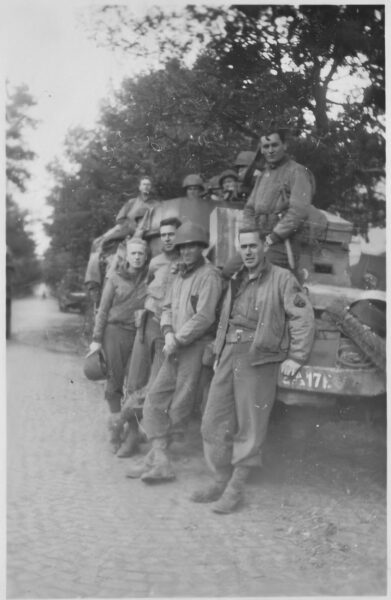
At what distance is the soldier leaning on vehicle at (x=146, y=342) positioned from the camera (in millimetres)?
4832

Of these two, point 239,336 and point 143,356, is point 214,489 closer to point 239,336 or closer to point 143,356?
point 239,336

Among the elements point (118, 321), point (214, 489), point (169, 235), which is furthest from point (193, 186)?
point (214, 489)

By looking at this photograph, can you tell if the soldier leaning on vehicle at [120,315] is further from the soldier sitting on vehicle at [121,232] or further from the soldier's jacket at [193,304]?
the soldier's jacket at [193,304]

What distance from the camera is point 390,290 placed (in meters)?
4.05

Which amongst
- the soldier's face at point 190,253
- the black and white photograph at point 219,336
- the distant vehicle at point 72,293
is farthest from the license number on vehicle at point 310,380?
the distant vehicle at point 72,293

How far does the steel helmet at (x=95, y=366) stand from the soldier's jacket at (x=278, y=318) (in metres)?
1.55

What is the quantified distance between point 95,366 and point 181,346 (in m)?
0.99

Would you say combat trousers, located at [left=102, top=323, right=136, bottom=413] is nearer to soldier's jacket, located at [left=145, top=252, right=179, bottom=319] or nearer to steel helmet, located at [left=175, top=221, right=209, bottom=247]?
soldier's jacket, located at [left=145, top=252, right=179, bottom=319]

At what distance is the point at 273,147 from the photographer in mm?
4473

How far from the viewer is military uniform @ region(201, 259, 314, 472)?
12.8 feet

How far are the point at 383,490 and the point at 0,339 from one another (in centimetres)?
259

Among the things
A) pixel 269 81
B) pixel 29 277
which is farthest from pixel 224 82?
pixel 29 277

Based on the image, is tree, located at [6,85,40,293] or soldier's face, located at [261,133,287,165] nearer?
tree, located at [6,85,40,293]

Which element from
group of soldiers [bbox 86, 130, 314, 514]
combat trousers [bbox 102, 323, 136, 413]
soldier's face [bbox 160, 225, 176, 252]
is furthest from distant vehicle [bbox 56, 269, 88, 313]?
soldier's face [bbox 160, 225, 176, 252]
